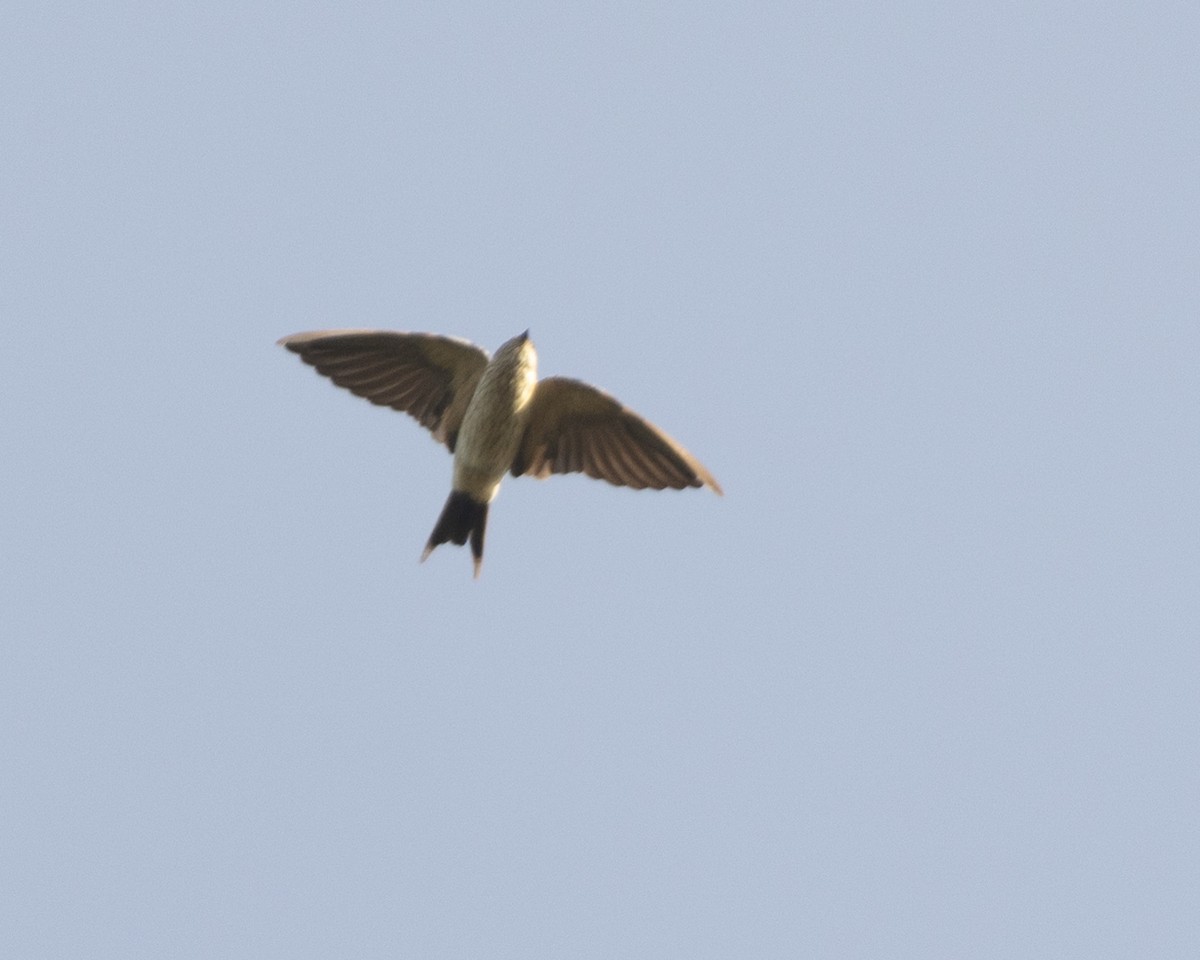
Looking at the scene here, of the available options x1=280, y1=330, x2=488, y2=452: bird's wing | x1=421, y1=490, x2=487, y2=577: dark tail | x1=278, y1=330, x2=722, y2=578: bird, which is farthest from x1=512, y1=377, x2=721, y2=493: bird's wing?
x1=280, y1=330, x2=488, y2=452: bird's wing

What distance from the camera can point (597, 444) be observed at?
14578 millimetres

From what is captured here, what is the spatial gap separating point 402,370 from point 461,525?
1.22 meters

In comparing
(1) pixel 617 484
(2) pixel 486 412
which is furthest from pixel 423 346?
(1) pixel 617 484

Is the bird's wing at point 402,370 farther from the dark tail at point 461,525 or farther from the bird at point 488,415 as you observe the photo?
the dark tail at point 461,525

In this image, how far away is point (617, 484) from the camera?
14578 mm

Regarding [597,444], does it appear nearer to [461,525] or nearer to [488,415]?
[488,415]

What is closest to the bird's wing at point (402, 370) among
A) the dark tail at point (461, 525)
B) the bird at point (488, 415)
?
the bird at point (488, 415)

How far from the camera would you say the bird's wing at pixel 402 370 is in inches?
575

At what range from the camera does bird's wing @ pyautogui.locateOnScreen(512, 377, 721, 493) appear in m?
14.2

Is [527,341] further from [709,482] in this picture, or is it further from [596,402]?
[709,482]

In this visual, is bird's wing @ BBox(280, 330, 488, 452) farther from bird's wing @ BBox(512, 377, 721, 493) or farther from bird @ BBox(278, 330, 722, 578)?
bird's wing @ BBox(512, 377, 721, 493)

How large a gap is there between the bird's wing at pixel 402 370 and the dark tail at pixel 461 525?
467 millimetres

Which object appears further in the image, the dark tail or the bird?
the dark tail

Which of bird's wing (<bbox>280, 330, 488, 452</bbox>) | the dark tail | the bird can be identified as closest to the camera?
the bird
